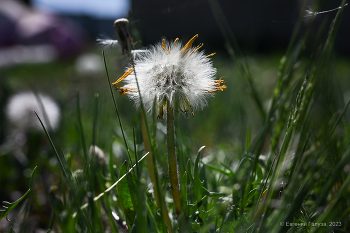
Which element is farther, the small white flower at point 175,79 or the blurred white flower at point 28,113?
the blurred white flower at point 28,113

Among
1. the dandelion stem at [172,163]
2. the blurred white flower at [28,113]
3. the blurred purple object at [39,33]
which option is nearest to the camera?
the dandelion stem at [172,163]

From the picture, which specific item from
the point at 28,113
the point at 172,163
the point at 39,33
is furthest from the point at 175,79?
the point at 39,33

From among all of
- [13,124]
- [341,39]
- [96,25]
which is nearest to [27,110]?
[13,124]

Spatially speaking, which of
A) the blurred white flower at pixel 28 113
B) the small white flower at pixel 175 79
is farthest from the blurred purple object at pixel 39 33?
the small white flower at pixel 175 79

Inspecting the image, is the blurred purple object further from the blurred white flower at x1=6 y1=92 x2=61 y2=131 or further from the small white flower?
the small white flower

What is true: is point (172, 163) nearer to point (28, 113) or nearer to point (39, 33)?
point (28, 113)

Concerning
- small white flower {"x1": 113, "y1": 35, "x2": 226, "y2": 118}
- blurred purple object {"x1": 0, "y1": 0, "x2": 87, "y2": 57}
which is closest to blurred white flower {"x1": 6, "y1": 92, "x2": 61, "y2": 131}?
small white flower {"x1": 113, "y1": 35, "x2": 226, "y2": 118}

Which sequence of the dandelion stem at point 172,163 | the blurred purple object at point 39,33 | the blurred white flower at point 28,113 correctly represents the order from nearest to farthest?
the dandelion stem at point 172,163, the blurred white flower at point 28,113, the blurred purple object at point 39,33

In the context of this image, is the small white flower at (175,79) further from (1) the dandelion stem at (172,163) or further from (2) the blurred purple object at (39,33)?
(2) the blurred purple object at (39,33)
